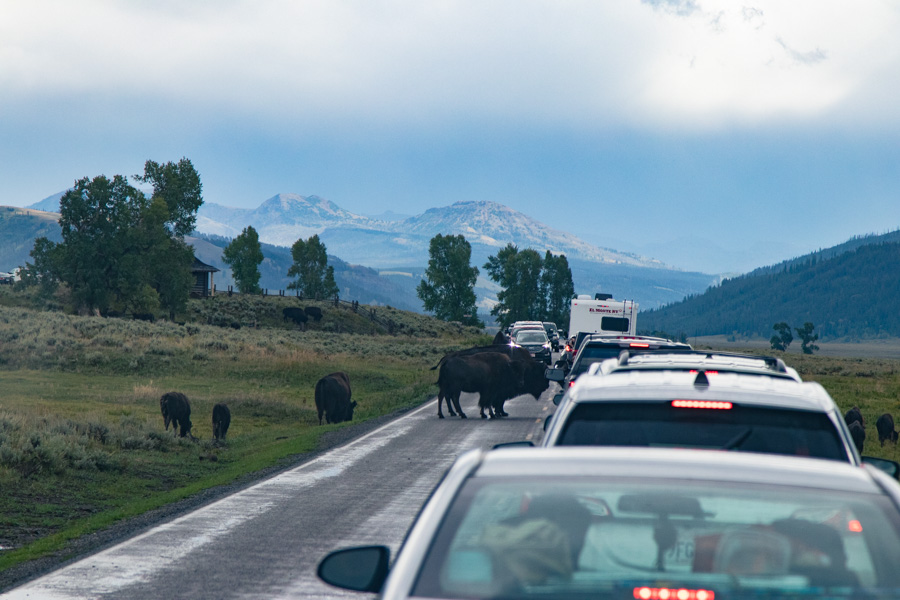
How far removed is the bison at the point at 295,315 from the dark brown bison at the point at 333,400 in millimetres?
63463

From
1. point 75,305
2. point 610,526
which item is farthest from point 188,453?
point 75,305

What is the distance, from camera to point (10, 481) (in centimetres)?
1483

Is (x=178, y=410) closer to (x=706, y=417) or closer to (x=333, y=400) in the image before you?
(x=333, y=400)

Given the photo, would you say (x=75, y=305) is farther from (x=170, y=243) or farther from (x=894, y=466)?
(x=894, y=466)

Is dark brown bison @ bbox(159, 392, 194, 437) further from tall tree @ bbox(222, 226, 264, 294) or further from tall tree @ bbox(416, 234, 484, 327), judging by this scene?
tall tree @ bbox(222, 226, 264, 294)

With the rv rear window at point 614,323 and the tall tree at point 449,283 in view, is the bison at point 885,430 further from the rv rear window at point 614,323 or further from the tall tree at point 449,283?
the tall tree at point 449,283

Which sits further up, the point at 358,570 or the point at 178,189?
the point at 178,189

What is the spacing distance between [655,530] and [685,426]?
179cm

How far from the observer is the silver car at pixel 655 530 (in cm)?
312

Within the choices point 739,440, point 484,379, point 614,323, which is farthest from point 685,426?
point 614,323

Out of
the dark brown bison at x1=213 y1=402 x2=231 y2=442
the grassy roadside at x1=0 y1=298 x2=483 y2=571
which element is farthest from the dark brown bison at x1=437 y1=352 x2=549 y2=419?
the dark brown bison at x1=213 y1=402 x2=231 y2=442

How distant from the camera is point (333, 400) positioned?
27.0 m

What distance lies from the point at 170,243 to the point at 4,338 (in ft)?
121

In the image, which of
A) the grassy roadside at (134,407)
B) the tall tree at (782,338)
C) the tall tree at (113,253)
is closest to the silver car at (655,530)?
the grassy roadside at (134,407)
